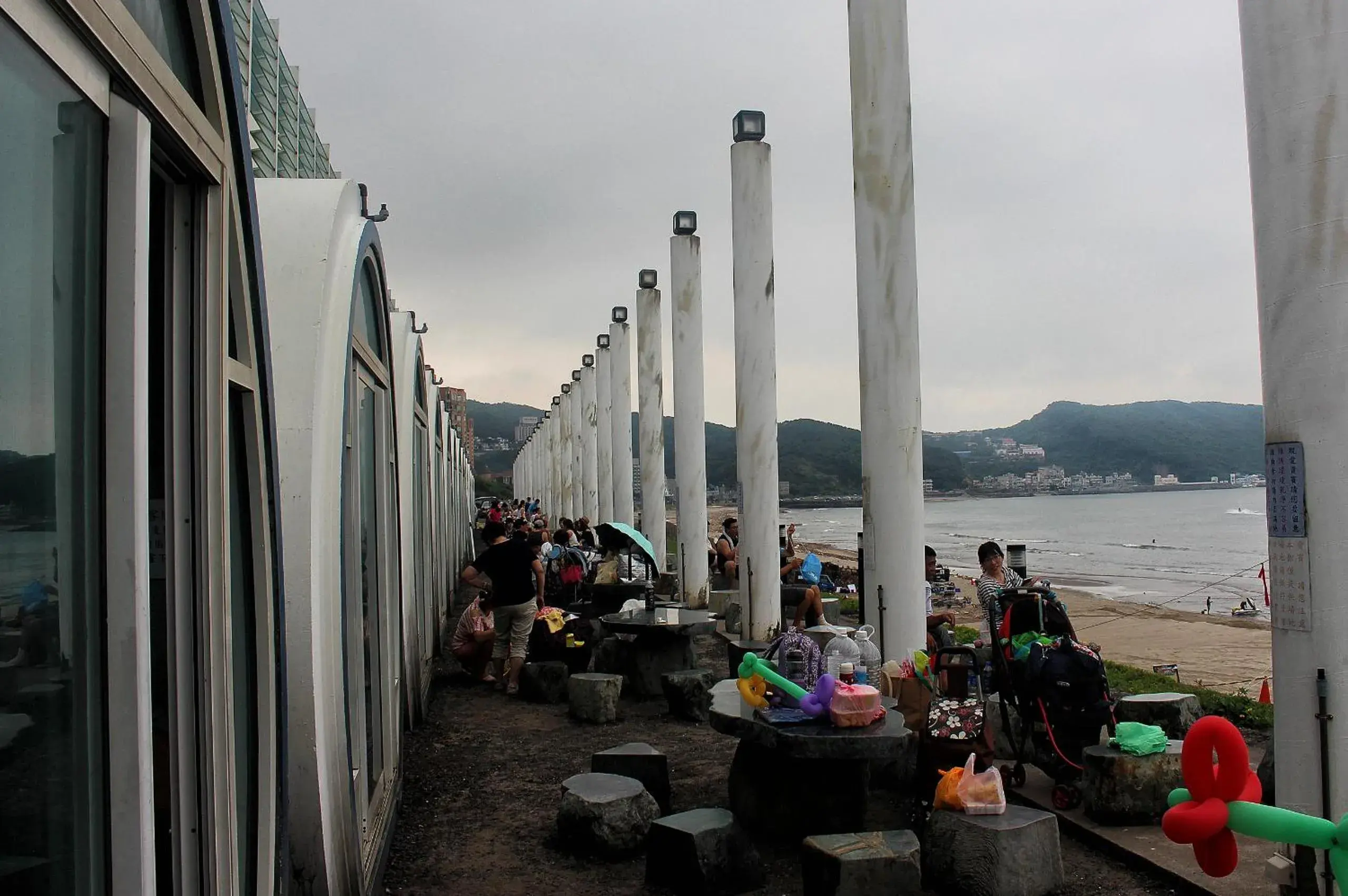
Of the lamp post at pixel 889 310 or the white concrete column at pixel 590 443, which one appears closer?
the lamp post at pixel 889 310

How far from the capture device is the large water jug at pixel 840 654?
6031mm

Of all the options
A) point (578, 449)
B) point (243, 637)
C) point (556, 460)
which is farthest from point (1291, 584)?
point (556, 460)

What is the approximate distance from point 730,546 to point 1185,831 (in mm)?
14976

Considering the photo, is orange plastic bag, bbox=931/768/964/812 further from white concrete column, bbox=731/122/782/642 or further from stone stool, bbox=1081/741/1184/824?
white concrete column, bbox=731/122/782/642

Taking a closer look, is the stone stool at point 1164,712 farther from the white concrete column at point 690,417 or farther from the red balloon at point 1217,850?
the white concrete column at point 690,417

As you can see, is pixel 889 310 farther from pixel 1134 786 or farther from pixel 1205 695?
pixel 1205 695

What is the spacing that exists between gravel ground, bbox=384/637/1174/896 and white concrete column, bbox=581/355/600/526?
17107 millimetres

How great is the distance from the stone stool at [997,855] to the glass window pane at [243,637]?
10.3 feet

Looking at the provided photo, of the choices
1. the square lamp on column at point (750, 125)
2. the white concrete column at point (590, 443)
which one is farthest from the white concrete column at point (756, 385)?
the white concrete column at point (590, 443)

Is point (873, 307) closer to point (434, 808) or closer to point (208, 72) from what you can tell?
point (434, 808)

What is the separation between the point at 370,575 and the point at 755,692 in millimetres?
2099

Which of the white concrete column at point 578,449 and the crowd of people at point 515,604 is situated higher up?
the white concrete column at point 578,449

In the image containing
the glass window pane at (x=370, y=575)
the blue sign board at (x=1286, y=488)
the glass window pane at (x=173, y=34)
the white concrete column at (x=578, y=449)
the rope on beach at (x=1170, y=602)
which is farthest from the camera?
the white concrete column at (x=578, y=449)

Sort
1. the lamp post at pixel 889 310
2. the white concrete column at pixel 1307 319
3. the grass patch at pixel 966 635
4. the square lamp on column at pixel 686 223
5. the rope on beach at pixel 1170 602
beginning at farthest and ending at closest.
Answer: the rope on beach at pixel 1170 602, the square lamp on column at pixel 686 223, the grass patch at pixel 966 635, the lamp post at pixel 889 310, the white concrete column at pixel 1307 319
